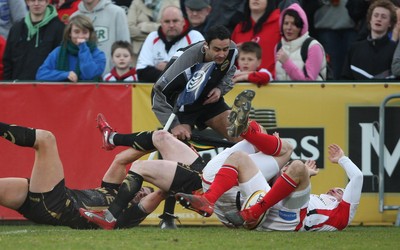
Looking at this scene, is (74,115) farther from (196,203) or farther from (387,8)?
(387,8)

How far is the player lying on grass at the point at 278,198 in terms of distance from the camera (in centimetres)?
1033

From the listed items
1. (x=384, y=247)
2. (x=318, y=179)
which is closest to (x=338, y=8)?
(x=318, y=179)

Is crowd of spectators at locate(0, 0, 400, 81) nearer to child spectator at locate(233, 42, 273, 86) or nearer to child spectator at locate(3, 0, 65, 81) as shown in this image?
child spectator at locate(3, 0, 65, 81)

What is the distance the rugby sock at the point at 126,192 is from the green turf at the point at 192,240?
221 millimetres

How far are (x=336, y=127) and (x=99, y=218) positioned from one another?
12.1 feet

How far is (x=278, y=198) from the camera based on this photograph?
10.3 m

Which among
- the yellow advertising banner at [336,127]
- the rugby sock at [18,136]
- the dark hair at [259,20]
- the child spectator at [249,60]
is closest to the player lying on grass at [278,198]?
the rugby sock at [18,136]

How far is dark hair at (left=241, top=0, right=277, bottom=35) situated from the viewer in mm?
14297

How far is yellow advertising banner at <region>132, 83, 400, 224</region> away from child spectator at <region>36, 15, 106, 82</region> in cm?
109

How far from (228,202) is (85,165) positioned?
303cm

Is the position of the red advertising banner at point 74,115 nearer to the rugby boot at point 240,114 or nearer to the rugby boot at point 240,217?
the rugby boot at point 240,114

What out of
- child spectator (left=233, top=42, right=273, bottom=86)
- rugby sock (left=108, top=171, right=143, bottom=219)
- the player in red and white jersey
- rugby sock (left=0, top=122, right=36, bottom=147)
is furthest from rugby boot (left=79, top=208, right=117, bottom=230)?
child spectator (left=233, top=42, right=273, bottom=86)

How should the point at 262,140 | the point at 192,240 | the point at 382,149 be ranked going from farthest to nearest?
the point at 382,149
the point at 262,140
the point at 192,240

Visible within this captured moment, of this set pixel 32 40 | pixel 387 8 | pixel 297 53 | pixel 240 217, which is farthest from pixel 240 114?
pixel 32 40
